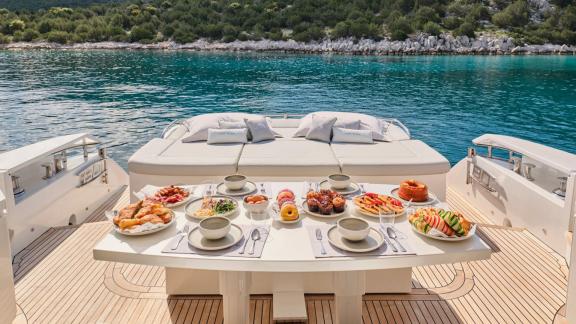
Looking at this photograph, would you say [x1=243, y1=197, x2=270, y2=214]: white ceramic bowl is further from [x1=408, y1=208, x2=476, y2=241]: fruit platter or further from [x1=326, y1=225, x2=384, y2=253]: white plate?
[x1=408, y1=208, x2=476, y2=241]: fruit platter

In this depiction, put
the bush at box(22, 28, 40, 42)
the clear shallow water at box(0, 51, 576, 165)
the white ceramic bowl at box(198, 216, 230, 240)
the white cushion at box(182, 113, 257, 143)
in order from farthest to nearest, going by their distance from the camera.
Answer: the bush at box(22, 28, 40, 42) < the clear shallow water at box(0, 51, 576, 165) < the white cushion at box(182, 113, 257, 143) < the white ceramic bowl at box(198, 216, 230, 240)

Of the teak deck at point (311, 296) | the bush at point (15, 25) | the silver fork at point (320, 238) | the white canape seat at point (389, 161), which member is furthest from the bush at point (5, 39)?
the silver fork at point (320, 238)

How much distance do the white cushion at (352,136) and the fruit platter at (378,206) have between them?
2.27m

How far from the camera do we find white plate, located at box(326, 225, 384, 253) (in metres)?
1.84

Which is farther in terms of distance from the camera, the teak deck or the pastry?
the teak deck

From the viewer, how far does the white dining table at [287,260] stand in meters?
1.80

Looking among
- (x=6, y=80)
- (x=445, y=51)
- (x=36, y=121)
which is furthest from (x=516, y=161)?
(x=445, y=51)

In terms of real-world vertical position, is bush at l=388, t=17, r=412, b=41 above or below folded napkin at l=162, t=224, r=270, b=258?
above

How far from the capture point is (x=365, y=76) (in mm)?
A: 25891

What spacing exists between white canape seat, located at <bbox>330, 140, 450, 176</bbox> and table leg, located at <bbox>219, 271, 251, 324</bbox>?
6.42 feet

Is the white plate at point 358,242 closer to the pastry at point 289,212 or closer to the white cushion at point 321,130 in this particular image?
the pastry at point 289,212

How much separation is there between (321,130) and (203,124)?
4.20 feet

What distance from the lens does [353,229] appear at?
1916mm

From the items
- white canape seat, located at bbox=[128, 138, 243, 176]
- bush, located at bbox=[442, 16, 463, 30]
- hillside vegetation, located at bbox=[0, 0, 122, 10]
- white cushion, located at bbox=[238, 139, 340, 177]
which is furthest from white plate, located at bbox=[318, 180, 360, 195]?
hillside vegetation, located at bbox=[0, 0, 122, 10]
